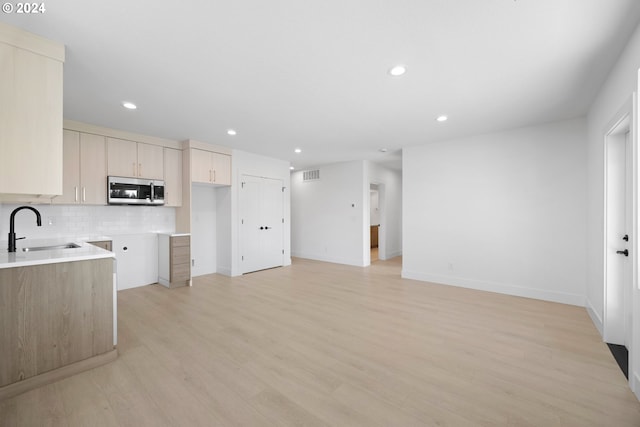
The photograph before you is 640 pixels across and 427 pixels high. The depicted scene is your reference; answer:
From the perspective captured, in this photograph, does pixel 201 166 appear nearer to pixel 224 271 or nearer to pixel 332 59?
pixel 224 271

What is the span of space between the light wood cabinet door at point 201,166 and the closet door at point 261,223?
2.60 feet

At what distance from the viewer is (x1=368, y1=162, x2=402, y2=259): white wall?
748cm

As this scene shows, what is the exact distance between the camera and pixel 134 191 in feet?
14.3

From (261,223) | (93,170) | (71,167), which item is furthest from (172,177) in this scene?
(261,223)

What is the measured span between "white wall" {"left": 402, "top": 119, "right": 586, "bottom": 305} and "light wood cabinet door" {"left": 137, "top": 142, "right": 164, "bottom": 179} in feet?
15.0

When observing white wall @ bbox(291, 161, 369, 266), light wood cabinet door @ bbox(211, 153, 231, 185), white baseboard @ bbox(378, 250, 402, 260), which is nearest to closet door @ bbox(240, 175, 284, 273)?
light wood cabinet door @ bbox(211, 153, 231, 185)

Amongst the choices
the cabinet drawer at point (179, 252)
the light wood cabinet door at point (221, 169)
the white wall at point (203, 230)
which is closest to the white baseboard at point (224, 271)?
the white wall at point (203, 230)

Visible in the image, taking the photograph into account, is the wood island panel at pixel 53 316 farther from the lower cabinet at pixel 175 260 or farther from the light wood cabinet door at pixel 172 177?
the light wood cabinet door at pixel 172 177

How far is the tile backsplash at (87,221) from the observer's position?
368 centimetres

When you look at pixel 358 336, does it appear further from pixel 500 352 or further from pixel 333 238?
pixel 333 238

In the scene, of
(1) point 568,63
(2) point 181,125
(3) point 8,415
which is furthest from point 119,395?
(1) point 568,63

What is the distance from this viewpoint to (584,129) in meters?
3.71

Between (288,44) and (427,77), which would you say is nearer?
A: (288,44)

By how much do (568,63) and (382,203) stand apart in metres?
5.33
